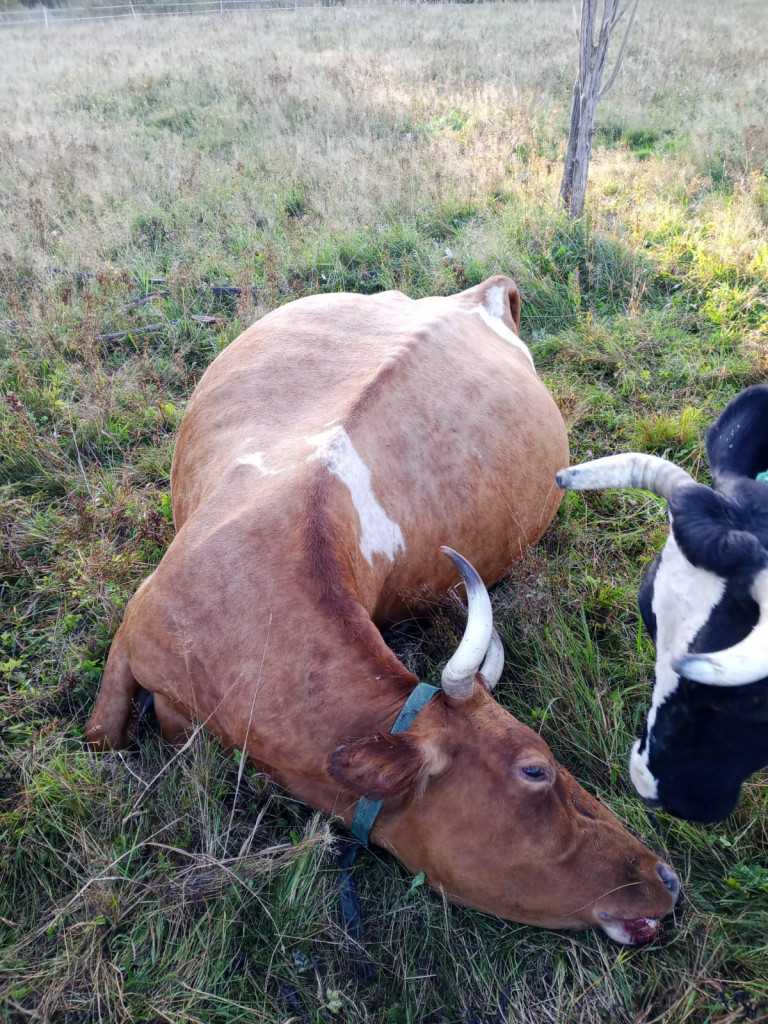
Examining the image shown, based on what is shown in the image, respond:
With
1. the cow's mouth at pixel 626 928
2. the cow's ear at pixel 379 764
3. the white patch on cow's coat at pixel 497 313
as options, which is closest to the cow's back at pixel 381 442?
the white patch on cow's coat at pixel 497 313

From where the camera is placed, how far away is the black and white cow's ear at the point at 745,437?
279 cm

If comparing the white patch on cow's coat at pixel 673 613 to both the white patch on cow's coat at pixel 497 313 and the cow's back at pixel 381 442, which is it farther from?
the white patch on cow's coat at pixel 497 313

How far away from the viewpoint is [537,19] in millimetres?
18266

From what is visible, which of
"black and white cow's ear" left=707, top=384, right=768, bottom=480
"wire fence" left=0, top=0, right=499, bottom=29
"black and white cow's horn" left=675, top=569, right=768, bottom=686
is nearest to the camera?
"black and white cow's horn" left=675, top=569, right=768, bottom=686

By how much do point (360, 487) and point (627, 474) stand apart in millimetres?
1126

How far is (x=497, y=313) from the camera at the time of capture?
16.2ft

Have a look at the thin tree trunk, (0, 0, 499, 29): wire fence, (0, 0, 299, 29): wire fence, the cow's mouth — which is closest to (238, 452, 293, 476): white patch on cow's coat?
the cow's mouth

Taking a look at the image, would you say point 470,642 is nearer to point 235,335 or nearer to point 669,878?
point 669,878

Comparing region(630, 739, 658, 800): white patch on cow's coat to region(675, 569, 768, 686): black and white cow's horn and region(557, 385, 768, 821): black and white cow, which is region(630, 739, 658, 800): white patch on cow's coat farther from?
region(675, 569, 768, 686): black and white cow's horn

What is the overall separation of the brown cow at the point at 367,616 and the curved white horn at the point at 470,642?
0.4 inches

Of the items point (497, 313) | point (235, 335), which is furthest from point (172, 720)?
point (235, 335)

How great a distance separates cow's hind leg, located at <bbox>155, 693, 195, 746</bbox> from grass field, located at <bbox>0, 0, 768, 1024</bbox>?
115 millimetres

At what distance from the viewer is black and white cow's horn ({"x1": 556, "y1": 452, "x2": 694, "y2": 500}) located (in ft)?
7.91

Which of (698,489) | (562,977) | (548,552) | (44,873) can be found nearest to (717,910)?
(562,977)
